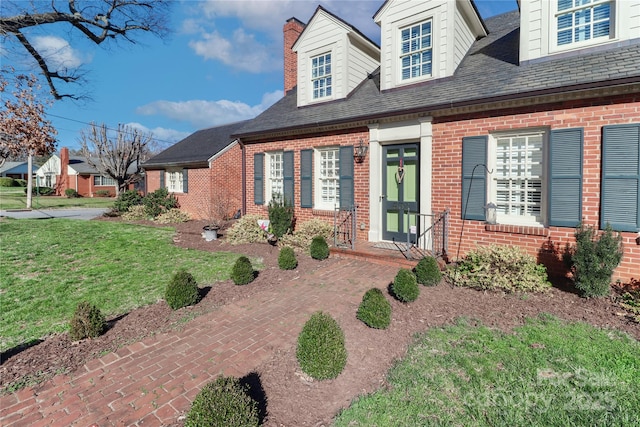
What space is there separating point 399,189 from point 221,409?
652 cm

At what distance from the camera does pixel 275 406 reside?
279 centimetres

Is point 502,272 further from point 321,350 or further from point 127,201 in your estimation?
point 127,201

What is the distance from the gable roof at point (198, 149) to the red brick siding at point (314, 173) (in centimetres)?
411

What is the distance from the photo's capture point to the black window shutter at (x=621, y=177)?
16.6 feet

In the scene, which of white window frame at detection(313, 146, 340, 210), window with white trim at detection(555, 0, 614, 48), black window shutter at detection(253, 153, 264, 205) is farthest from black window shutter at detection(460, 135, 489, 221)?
black window shutter at detection(253, 153, 264, 205)

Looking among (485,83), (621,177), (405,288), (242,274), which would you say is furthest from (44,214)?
(621,177)

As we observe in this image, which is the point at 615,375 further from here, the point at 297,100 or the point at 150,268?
the point at 297,100

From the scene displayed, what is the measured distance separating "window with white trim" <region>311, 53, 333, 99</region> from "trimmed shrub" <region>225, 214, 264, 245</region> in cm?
445

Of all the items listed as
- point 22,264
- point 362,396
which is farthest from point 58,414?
point 22,264

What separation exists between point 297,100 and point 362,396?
9546 mm

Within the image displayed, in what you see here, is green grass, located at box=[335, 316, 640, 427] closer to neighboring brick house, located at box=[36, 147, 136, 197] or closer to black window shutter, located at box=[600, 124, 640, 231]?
black window shutter, located at box=[600, 124, 640, 231]

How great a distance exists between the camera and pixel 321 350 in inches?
124

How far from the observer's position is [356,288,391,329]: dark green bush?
409cm

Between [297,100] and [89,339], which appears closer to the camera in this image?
[89,339]
